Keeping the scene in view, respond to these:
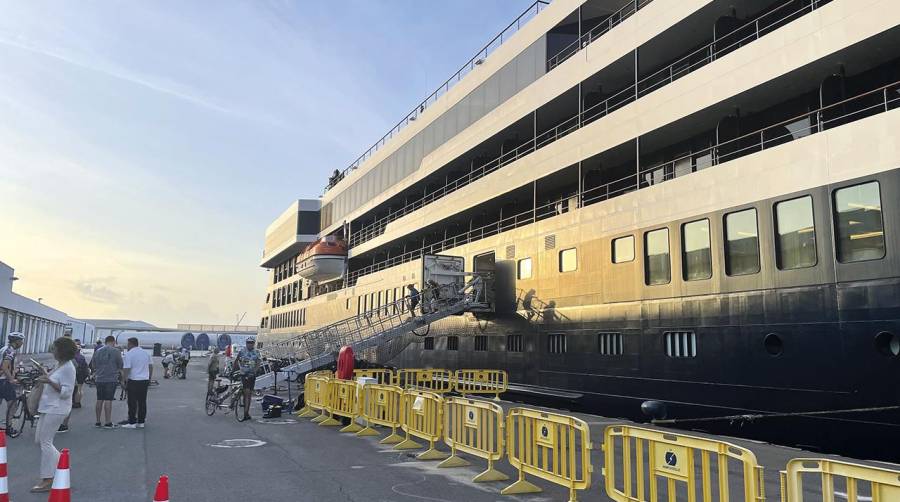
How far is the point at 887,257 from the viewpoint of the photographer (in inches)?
376

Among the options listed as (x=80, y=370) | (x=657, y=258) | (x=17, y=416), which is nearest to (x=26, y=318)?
(x=80, y=370)

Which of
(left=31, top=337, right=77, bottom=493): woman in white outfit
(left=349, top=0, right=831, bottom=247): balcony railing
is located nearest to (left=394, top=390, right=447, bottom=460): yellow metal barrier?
(left=31, top=337, right=77, bottom=493): woman in white outfit

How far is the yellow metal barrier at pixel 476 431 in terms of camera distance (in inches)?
326

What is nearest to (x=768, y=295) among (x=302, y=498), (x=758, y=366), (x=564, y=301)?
(x=758, y=366)

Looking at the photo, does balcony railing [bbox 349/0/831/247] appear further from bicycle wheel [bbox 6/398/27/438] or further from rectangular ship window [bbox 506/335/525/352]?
bicycle wheel [bbox 6/398/27/438]

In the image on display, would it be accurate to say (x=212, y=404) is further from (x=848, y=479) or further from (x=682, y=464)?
(x=848, y=479)

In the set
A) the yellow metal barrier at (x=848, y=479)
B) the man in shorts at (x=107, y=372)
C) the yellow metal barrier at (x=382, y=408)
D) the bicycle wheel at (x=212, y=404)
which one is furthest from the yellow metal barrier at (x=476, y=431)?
the bicycle wheel at (x=212, y=404)

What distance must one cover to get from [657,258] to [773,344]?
3.65 meters

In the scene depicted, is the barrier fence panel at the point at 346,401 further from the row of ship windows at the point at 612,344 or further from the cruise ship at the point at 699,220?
the row of ship windows at the point at 612,344

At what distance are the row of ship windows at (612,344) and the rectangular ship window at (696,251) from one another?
1254mm

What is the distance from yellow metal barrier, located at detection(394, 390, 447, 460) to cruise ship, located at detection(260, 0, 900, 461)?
4.03 meters

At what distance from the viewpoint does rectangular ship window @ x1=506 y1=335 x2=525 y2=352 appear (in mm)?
19000

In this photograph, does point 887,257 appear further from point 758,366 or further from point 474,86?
point 474,86

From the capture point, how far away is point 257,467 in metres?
9.00
